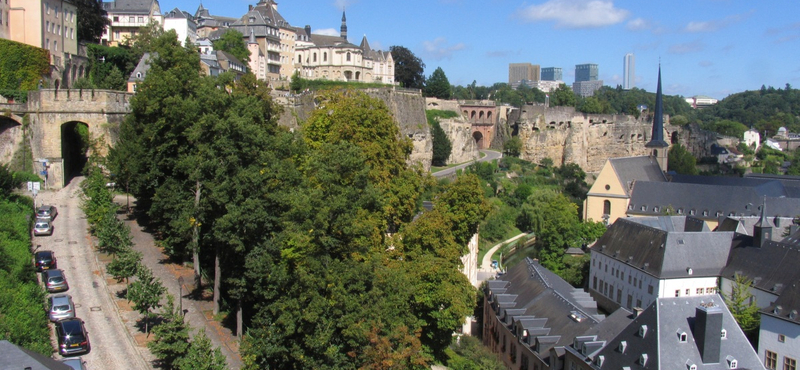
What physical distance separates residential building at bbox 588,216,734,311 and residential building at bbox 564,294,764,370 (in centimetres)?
892

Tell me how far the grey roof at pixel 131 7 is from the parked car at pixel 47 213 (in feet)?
119

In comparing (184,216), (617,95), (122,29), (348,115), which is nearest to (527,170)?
(122,29)

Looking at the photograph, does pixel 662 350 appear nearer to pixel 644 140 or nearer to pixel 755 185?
pixel 755 185

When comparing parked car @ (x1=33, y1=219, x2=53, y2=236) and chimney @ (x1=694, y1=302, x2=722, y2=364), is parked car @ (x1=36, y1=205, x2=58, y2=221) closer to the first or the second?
parked car @ (x1=33, y1=219, x2=53, y2=236)

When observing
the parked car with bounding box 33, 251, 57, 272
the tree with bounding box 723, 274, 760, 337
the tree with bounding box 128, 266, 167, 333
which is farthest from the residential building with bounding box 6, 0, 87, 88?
the tree with bounding box 723, 274, 760, 337

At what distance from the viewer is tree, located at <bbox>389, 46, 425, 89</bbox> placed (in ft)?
269

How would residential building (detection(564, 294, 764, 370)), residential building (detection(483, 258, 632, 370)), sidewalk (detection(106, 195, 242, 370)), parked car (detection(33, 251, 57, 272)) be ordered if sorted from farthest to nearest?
residential building (detection(483, 258, 632, 370)) < residential building (detection(564, 294, 764, 370)) < parked car (detection(33, 251, 57, 272)) < sidewalk (detection(106, 195, 242, 370))

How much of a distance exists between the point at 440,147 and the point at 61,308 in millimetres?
46192

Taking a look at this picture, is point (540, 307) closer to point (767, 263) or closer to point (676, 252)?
point (676, 252)

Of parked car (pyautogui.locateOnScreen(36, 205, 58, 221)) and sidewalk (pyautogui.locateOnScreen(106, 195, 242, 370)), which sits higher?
parked car (pyautogui.locateOnScreen(36, 205, 58, 221))

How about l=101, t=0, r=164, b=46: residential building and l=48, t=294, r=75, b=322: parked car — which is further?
l=101, t=0, r=164, b=46: residential building

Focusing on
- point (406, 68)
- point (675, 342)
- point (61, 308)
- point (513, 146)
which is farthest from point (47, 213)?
point (406, 68)

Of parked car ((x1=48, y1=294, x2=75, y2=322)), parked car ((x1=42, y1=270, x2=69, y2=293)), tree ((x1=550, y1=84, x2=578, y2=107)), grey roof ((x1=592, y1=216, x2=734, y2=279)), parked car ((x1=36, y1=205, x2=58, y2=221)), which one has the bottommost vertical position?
grey roof ((x1=592, y1=216, x2=734, y2=279))

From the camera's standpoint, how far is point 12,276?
18.6 m
